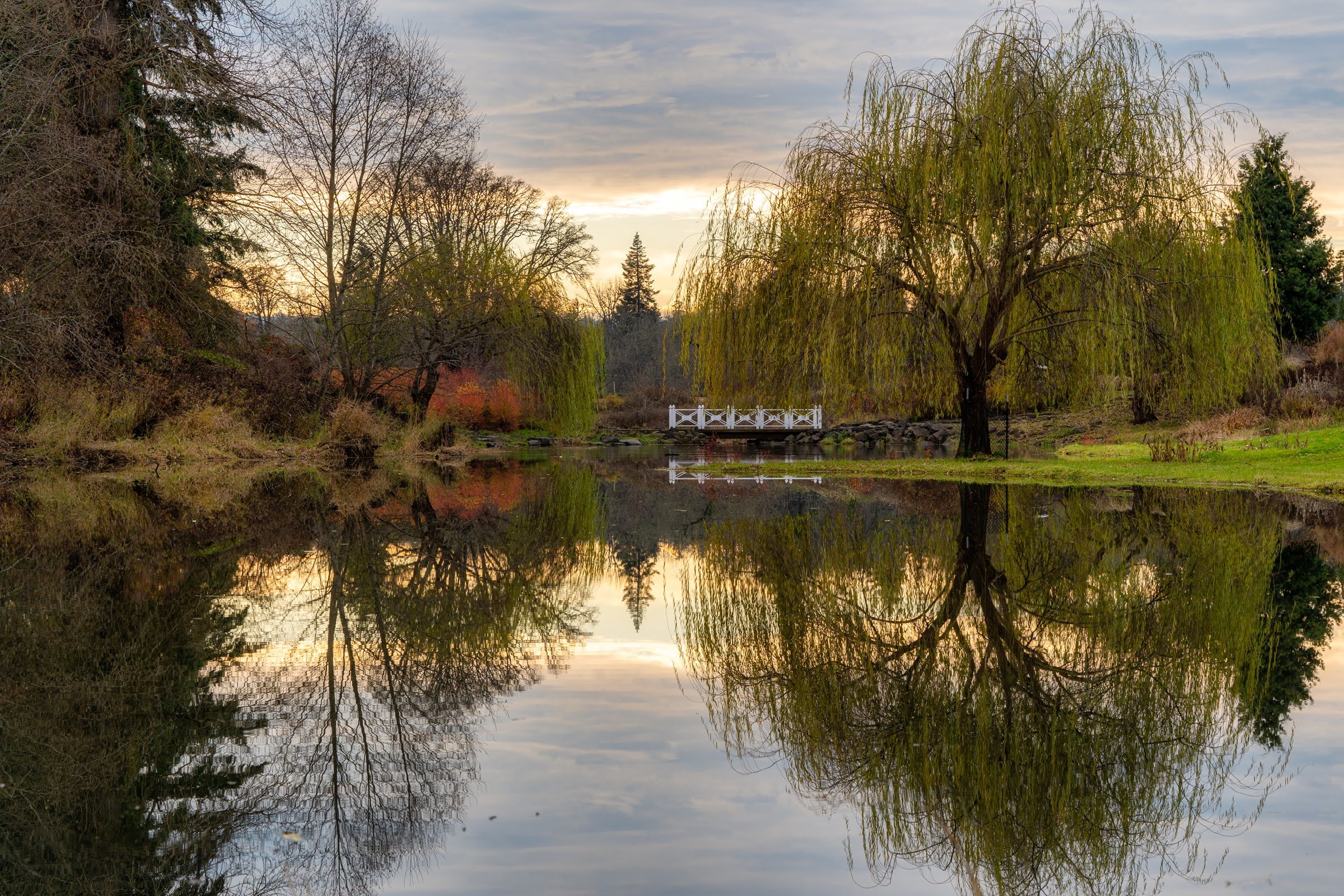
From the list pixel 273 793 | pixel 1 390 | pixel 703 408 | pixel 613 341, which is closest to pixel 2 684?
pixel 273 793

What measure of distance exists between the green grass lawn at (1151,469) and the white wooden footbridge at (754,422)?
17878 mm

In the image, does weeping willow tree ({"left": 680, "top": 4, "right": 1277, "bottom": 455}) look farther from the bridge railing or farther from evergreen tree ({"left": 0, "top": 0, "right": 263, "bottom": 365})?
the bridge railing

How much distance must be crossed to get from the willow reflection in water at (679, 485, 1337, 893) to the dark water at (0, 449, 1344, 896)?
0.02 metres

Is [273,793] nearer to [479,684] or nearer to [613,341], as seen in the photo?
[479,684]

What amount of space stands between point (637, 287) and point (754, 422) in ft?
173

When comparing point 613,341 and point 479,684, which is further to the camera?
point 613,341

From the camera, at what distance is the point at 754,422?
41031 millimetres

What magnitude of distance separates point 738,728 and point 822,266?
1390cm

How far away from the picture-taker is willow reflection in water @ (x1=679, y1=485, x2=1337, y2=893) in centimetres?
323

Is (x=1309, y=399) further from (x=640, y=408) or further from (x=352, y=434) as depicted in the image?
(x=640, y=408)

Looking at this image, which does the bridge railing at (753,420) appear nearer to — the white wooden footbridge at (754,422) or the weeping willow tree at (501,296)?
the white wooden footbridge at (754,422)

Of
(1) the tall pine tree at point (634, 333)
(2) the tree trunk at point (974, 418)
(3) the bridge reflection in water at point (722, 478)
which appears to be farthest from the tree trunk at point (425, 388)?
(1) the tall pine tree at point (634, 333)

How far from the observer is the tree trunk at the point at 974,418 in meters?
19.0

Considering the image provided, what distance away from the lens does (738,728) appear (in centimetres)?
Answer: 436
